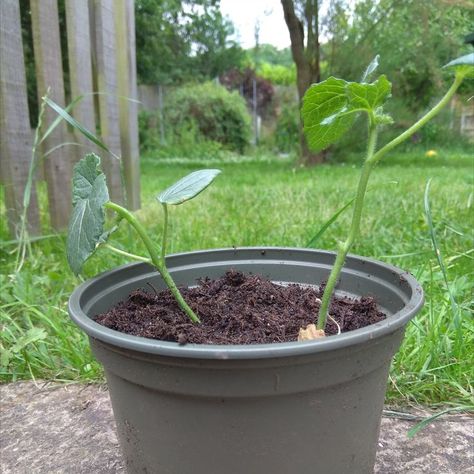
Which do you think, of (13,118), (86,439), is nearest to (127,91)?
(13,118)

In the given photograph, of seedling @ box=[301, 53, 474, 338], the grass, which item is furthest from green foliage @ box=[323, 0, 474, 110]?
seedling @ box=[301, 53, 474, 338]

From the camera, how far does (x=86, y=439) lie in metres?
0.92

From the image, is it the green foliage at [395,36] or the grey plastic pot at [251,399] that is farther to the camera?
the green foliage at [395,36]

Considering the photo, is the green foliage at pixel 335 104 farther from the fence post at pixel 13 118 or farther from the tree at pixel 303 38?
the tree at pixel 303 38

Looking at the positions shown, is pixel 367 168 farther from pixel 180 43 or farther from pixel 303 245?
pixel 180 43

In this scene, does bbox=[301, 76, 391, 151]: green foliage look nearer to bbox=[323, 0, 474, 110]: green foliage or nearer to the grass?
the grass

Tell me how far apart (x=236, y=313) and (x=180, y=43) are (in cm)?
1556

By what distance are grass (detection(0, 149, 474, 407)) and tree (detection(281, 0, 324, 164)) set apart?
107 inches

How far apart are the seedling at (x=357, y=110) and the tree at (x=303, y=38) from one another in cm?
458

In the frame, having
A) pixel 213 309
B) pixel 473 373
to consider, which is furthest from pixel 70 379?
pixel 473 373

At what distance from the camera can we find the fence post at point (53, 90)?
69.2 inches

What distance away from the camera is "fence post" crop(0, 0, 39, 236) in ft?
5.25

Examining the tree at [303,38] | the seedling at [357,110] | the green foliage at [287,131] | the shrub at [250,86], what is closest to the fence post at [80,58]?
the seedling at [357,110]

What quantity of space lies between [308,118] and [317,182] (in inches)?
118
